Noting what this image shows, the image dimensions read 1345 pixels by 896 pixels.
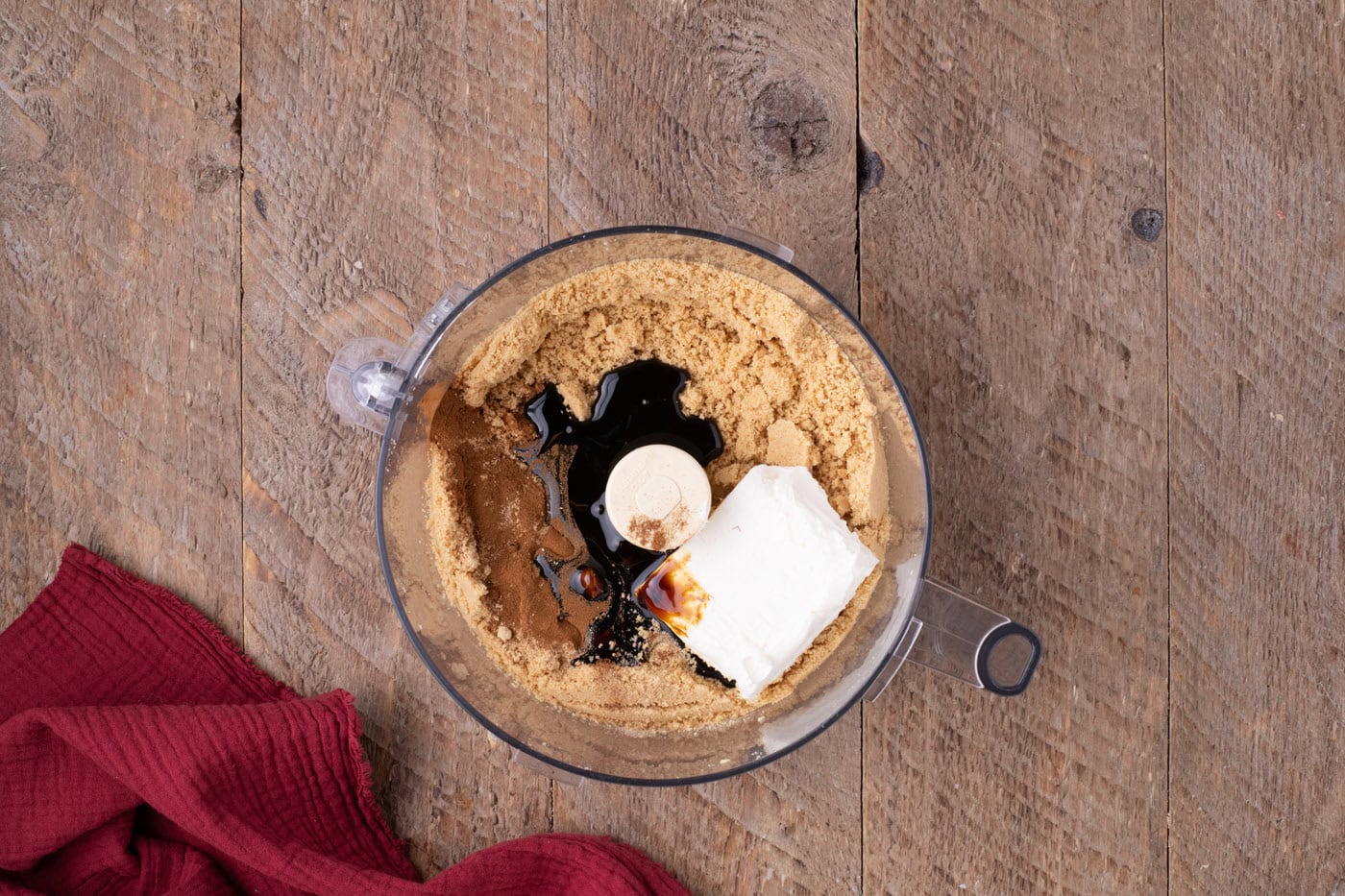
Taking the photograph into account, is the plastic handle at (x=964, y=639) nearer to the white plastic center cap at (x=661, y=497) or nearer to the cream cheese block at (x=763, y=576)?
the cream cheese block at (x=763, y=576)

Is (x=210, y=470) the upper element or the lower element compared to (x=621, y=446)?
upper

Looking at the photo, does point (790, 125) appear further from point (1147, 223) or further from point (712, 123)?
point (1147, 223)

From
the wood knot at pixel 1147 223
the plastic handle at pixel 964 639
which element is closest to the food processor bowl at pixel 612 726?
the plastic handle at pixel 964 639

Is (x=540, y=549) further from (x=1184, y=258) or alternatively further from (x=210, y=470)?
(x=1184, y=258)

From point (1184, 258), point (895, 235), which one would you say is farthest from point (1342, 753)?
point (895, 235)

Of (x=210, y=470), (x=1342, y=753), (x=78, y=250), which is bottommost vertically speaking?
(x=1342, y=753)
